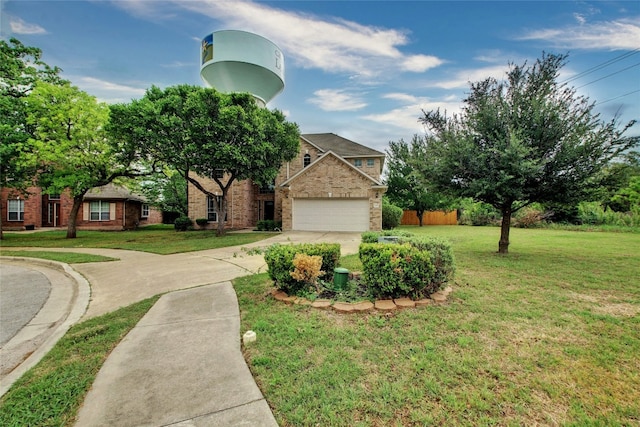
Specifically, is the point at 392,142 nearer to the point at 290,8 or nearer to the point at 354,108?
the point at 354,108

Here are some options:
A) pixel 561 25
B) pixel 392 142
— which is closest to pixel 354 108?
pixel 561 25

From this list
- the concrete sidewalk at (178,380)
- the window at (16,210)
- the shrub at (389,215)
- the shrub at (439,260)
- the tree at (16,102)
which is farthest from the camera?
the window at (16,210)

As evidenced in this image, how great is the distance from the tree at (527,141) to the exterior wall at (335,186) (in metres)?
8.09

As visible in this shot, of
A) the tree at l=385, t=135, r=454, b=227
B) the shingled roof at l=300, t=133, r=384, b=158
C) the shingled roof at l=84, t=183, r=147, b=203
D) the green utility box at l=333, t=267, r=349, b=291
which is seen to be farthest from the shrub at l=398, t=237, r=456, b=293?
the shingled roof at l=84, t=183, r=147, b=203

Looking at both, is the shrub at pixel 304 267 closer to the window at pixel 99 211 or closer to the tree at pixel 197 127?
the tree at pixel 197 127

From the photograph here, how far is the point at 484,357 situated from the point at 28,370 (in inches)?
172

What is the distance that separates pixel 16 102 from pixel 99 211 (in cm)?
1059

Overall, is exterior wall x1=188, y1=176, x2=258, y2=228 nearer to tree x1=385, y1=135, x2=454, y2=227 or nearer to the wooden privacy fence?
tree x1=385, y1=135, x2=454, y2=227

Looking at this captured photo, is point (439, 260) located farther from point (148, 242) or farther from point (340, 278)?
point (148, 242)

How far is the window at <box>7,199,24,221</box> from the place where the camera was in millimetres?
20609

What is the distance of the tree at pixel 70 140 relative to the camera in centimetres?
1297

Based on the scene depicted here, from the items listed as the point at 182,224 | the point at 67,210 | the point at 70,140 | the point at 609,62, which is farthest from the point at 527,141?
the point at 67,210

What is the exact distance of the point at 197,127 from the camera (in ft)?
40.0

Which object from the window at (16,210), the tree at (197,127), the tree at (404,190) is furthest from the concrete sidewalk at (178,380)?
the window at (16,210)
